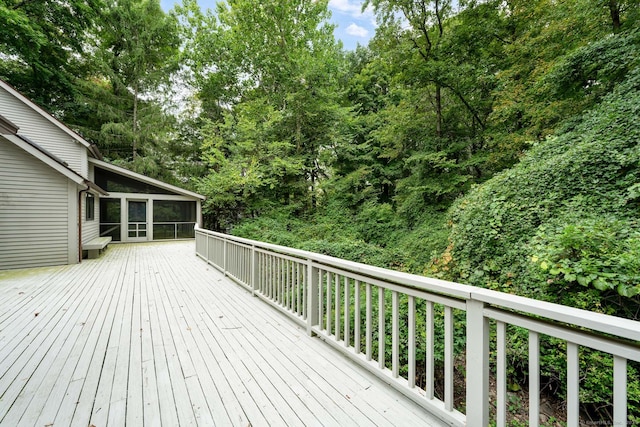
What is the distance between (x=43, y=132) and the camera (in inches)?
358

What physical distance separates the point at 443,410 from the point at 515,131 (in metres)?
8.73

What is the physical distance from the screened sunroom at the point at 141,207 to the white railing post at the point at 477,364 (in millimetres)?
12678

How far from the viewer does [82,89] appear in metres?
14.1

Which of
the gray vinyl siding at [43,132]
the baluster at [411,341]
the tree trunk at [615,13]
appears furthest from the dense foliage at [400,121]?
the gray vinyl siding at [43,132]

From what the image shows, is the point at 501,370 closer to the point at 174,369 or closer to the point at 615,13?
the point at 174,369

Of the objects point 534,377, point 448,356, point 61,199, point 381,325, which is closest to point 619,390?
point 534,377

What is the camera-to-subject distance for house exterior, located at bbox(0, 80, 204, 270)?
6.36 metres

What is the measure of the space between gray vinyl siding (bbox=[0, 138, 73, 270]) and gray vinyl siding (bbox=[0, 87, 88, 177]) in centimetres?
340

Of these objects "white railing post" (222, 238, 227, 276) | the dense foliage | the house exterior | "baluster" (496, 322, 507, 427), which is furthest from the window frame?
"baluster" (496, 322, 507, 427)

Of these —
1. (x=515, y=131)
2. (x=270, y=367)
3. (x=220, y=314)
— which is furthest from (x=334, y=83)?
(x=270, y=367)

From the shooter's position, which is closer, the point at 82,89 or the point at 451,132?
the point at 451,132

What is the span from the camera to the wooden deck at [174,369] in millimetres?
1704

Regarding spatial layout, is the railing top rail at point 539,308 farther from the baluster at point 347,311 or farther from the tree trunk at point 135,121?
the tree trunk at point 135,121

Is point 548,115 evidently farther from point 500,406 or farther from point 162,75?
point 162,75
